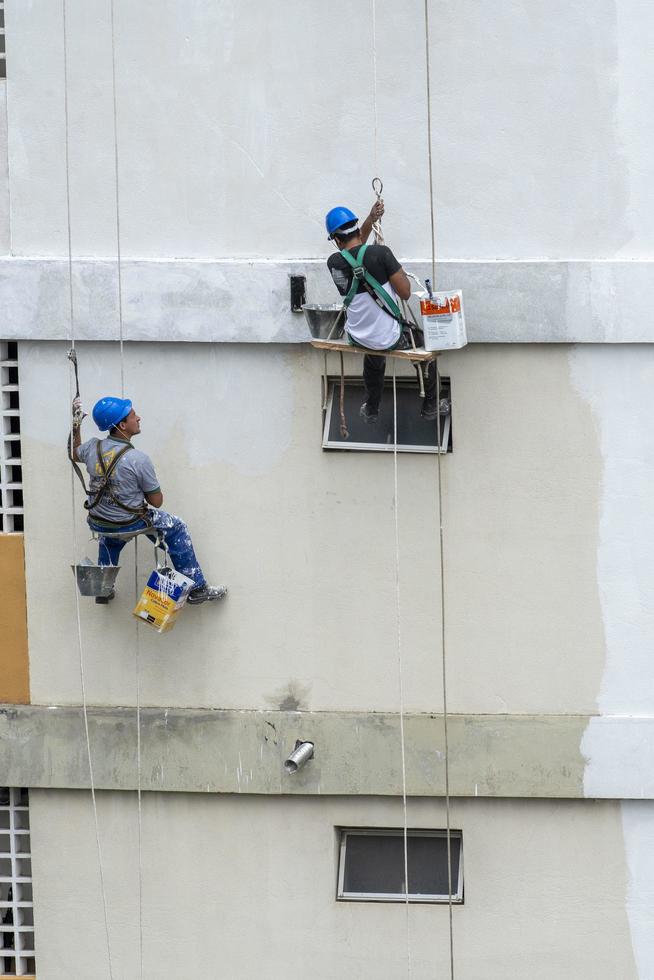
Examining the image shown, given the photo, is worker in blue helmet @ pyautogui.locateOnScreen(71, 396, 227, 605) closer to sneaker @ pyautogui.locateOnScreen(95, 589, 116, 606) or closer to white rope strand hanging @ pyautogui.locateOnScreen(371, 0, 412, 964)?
sneaker @ pyautogui.locateOnScreen(95, 589, 116, 606)

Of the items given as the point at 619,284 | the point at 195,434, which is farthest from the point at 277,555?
the point at 619,284

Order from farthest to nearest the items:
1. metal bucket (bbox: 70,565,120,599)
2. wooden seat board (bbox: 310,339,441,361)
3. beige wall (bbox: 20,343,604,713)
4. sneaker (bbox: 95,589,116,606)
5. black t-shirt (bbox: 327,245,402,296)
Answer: sneaker (bbox: 95,589,116,606) → beige wall (bbox: 20,343,604,713) → metal bucket (bbox: 70,565,120,599) → wooden seat board (bbox: 310,339,441,361) → black t-shirt (bbox: 327,245,402,296)

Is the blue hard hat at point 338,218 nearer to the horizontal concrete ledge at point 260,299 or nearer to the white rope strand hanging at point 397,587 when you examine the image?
the white rope strand hanging at point 397,587

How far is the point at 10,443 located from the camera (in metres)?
8.59

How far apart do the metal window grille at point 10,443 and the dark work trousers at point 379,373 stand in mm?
2341

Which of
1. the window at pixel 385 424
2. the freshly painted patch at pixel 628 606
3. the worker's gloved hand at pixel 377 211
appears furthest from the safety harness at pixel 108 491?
the freshly painted patch at pixel 628 606

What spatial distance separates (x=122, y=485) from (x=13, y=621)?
1392mm

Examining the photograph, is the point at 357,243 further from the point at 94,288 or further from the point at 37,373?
the point at 37,373

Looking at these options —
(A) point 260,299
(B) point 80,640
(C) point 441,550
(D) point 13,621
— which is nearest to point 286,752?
(B) point 80,640

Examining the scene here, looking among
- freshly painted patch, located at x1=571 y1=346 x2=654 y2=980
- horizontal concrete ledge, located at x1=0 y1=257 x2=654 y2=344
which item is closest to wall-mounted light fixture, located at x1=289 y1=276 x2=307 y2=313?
horizontal concrete ledge, located at x1=0 y1=257 x2=654 y2=344

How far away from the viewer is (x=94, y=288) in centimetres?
819

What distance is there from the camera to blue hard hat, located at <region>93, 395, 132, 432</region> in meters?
7.85

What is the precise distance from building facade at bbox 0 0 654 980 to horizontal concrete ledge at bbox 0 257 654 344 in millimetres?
20

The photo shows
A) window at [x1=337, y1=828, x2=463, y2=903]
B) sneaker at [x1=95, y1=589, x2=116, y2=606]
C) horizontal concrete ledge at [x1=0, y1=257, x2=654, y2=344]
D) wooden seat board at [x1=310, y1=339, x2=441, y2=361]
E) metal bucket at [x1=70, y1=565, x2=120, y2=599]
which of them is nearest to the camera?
wooden seat board at [x1=310, y1=339, x2=441, y2=361]
